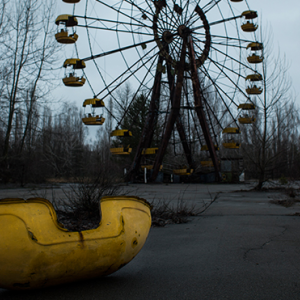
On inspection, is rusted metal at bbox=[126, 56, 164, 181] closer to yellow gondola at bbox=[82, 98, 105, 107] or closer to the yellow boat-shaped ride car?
yellow gondola at bbox=[82, 98, 105, 107]

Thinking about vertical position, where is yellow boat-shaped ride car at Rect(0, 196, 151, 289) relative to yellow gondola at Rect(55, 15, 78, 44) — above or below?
below

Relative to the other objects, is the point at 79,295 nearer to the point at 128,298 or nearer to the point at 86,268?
the point at 86,268

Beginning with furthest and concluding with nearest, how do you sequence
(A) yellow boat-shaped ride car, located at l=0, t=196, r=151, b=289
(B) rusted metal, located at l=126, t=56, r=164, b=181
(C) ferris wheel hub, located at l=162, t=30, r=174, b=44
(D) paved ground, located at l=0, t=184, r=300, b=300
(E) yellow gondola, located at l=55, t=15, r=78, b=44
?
(B) rusted metal, located at l=126, t=56, r=164, b=181
(C) ferris wheel hub, located at l=162, t=30, r=174, b=44
(E) yellow gondola, located at l=55, t=15, r=78, b=44
(D) paved ground, located at l=0, t=184, r=300, b=300
(A) yellow boat-shaped ride car, located at l=0, t=196, r=151, b=289

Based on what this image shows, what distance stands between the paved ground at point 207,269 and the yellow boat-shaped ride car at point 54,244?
188 mm

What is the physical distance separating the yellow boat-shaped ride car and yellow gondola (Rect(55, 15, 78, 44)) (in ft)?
64.6

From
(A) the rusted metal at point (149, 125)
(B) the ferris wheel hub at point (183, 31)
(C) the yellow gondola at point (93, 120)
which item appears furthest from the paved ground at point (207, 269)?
(A) the rusted metal at point (149, 125)

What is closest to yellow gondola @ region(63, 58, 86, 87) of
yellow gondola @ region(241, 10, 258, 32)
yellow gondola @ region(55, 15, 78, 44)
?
yellow gondola @ region(55, 15, 78, 44)

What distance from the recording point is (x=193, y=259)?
386 cm

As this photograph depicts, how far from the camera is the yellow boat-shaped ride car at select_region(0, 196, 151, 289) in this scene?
2.38 m

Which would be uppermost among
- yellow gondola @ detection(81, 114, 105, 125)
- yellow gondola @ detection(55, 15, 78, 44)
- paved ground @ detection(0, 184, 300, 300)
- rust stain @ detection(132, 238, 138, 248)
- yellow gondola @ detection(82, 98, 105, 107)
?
yellow gondola @ detection(55, 15, 78, 44)

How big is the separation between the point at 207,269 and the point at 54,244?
1592mm

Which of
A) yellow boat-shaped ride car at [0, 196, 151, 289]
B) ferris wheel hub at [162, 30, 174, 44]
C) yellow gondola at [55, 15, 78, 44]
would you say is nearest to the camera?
yellow boat-shaped ride car at [0, 196, 151, 289]

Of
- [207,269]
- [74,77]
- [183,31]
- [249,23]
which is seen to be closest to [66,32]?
[74,77]

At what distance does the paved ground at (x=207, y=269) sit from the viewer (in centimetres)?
269
